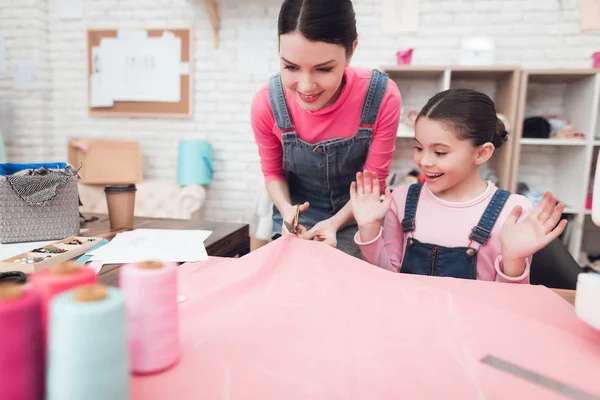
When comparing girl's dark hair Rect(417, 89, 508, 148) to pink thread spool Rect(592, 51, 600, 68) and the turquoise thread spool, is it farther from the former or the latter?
the turquoise thread spool

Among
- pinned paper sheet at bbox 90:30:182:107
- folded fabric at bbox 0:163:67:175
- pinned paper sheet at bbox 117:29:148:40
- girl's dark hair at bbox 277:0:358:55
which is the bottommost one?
folded fabric at bbox 0:163:67:175

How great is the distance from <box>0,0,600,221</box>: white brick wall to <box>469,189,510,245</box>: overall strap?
181 cm

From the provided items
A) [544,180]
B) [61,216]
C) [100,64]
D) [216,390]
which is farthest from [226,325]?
[100,64]

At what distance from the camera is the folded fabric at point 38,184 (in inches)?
43.9

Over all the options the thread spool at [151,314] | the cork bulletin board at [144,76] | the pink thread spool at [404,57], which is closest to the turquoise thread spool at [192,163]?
the cork bulletin board at [144,76]

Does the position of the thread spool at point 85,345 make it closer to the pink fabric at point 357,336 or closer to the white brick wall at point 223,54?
the pink fabric at point 357,336

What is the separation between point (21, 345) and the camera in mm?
356

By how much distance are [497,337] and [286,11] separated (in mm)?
923

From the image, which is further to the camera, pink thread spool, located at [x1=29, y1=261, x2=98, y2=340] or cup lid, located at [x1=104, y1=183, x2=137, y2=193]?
cup lid, located at [x1=104, y1=183, x2=137, y2=193]

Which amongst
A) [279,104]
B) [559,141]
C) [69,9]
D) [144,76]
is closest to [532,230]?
[279,104]

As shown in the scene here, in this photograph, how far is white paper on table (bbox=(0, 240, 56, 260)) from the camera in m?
1.01

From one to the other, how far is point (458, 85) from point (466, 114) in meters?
1.91

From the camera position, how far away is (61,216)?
3.92 ft

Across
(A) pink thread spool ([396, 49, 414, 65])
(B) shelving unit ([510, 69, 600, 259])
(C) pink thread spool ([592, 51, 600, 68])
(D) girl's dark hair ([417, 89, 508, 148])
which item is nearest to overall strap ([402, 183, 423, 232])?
(D) girl's dark hair ([417, 89, 508, 148])
